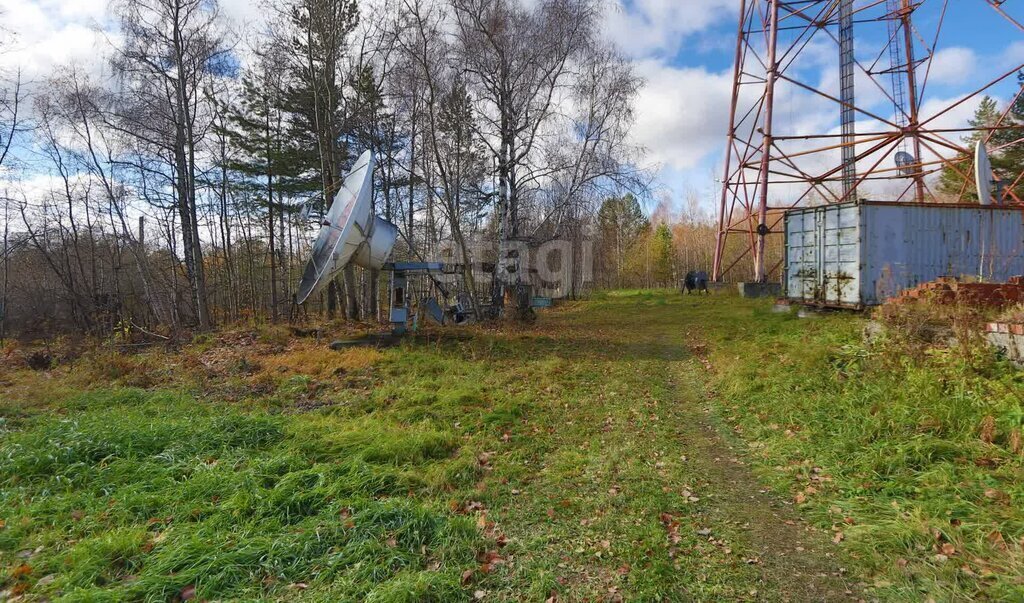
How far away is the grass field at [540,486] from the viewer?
9.29 feet

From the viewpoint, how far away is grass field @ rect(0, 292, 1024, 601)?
2.83m

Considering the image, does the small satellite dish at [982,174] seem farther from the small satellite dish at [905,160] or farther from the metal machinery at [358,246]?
the metal machinery at [358,246]

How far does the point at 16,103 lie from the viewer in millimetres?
14727

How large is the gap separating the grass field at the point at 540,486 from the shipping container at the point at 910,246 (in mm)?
3662

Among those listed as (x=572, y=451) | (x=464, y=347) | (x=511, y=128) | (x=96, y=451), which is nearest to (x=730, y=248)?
(x=511, y=128)

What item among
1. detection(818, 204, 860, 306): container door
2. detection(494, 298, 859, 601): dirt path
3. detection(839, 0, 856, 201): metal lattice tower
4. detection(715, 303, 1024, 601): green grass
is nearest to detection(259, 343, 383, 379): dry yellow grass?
detection(494, 298, 859, 601): dirt path

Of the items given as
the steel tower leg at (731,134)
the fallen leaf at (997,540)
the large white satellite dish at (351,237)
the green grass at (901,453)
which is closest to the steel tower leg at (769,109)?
the steel tower leg at (731,134)

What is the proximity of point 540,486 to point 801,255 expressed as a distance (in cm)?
1108

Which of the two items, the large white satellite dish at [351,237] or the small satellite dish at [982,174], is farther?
the small satellite dish at [982,174]

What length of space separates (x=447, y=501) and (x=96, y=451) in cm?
366

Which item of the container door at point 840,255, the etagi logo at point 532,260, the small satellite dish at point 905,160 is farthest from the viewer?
the small satellite dish at point 905,160

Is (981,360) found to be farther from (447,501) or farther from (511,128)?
(511,128)

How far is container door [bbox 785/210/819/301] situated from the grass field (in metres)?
4.57

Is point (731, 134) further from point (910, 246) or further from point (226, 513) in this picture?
point (226, 513)
